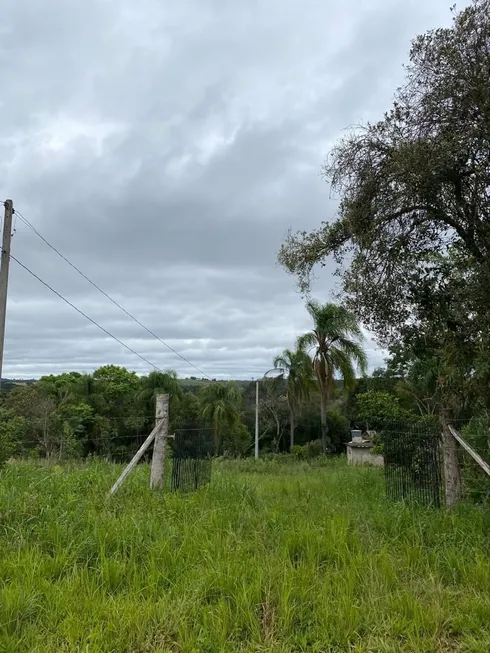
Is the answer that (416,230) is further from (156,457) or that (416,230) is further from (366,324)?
(156,457)

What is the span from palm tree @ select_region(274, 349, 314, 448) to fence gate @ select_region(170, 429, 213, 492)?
1990 cm

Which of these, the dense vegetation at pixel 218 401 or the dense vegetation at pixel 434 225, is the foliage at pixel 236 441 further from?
the dense vegetation at pixel 434 225

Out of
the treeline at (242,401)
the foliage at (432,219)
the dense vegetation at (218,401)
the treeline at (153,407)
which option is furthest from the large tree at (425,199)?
the treeline at (153,407)

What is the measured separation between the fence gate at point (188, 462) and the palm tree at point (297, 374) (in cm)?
1990

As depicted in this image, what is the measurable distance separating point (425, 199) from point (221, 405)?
27.7 metres

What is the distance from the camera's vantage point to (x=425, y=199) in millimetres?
6273

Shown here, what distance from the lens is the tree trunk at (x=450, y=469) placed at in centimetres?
606

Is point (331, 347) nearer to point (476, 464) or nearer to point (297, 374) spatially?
point (297, 374)

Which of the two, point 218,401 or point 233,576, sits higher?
point 218,401

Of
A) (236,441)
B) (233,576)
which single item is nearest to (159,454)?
(233,576)

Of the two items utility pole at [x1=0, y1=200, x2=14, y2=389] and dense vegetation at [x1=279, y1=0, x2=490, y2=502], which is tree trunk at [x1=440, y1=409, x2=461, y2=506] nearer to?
dense vegetation at [x1=279, y1=0, x2=490, y2=502]

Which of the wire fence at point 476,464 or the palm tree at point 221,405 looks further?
the palm tree at point 221,405

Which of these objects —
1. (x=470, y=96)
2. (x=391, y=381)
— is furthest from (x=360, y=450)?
(x=470, y=96)

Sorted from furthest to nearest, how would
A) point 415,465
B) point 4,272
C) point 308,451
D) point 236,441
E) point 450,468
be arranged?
point 236,441 < point 308,451 < point 4,272 < point 415,465 < point 450,468
